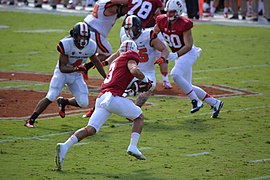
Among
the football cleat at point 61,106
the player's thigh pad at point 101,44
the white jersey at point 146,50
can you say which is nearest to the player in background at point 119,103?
the football cleat at point 61,106

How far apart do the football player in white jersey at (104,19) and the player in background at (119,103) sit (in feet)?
15.7

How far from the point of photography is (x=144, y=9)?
14.4m

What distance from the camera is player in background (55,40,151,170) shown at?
9.27m

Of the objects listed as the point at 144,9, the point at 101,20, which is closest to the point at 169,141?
the point at 144,9

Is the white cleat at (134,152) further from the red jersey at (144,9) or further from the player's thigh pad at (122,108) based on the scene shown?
the red jersey at (144,9)

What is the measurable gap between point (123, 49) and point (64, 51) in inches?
75.1

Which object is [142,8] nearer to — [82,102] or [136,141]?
[82,102]

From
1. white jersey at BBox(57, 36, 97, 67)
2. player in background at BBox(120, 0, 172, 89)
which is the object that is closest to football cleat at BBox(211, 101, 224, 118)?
white jersey at BBox(57, 36, 97, 67)

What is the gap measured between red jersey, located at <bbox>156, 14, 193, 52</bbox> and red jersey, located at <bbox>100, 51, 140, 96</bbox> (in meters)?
3.12

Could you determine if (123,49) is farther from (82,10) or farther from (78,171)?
(82,10)

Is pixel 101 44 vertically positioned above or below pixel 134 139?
below

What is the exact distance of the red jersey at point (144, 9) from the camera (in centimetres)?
1430

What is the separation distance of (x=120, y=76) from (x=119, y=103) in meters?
0.33

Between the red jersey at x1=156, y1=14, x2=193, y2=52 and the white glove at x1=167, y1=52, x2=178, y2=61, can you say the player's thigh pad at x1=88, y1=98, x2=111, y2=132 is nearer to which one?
the white glove at x1=167, y1=52, x2=178, y2=61
